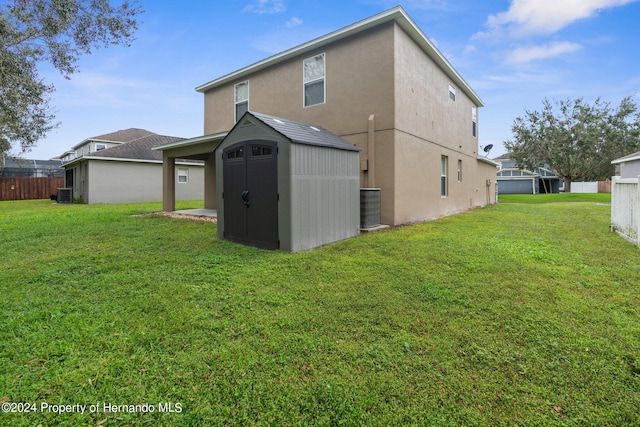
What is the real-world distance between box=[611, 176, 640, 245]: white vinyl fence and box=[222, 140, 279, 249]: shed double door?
647 cm

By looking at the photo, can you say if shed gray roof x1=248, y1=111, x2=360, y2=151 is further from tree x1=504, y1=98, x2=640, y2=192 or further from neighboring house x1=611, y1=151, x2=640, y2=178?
tree x1=504, y1=98, x2=640, y2=192

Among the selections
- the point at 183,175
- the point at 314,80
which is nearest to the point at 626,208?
the point at 314,80

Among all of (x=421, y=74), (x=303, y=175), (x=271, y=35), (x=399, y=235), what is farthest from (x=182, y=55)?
(x=399, y=235)

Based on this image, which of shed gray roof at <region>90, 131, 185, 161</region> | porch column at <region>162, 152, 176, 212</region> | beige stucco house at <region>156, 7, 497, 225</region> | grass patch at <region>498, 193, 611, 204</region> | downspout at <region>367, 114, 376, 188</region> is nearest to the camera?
beige stucco house at <region>156, 7, 497, 225</region>

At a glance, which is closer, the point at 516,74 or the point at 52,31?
the point at 52,31

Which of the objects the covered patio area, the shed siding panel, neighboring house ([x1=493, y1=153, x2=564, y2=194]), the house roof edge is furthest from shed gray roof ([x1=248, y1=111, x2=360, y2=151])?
neighboring house ([x1=493, y1=153, x2=564, y2=194])

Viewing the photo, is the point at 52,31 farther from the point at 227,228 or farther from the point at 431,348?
the point at 431,348

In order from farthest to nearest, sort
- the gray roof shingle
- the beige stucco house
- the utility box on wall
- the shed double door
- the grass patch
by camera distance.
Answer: the gray roof shingle
the grass patch
the beige stucco house
the utility box on wall
the shed double door

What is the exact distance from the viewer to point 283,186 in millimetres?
5660

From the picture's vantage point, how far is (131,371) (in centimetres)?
231

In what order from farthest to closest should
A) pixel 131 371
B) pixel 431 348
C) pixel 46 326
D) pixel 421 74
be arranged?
pixel 421 74
pixel 46 326
pixel 431 348
pixel 131 371

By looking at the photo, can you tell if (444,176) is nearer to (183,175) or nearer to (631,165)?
(631,165)

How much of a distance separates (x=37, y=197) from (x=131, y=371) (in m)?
29.6

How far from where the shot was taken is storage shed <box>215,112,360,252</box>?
5.70 metres
